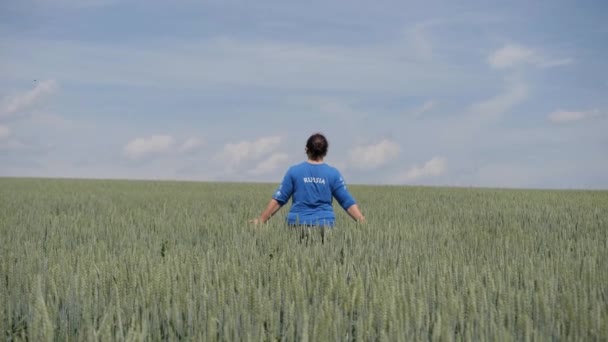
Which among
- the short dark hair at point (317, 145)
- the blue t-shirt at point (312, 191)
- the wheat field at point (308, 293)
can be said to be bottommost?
the wheat field at point (308, 293)

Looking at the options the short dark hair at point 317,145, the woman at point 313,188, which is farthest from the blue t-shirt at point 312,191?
the short dark hair at point 317,145

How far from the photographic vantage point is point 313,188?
6125mm

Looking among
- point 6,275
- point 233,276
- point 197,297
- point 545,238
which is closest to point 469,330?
point 197,297

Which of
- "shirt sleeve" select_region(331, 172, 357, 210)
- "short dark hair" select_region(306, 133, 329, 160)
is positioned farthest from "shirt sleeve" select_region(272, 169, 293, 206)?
"shirt sleeve" select_region(331, 172, 357, 210)

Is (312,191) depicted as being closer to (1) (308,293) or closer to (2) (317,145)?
(2) (317,145)

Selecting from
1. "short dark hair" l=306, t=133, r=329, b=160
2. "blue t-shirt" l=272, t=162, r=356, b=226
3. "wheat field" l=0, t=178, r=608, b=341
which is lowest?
"wheat field" l=0, t=178, r=608, b=341

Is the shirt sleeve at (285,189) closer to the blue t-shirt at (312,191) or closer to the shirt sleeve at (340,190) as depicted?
the blue t-shirt at (312,191)

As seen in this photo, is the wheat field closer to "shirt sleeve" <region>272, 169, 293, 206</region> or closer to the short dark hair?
"shirt sleeve" <region>272, 169, 293, 206</region>

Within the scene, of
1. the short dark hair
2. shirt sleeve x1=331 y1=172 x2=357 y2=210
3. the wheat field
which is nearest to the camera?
the wheat field

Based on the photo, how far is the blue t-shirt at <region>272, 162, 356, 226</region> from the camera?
612 centimetres

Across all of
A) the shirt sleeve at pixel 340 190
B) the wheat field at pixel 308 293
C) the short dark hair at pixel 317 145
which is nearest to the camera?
the wheat field at pixel 308 293

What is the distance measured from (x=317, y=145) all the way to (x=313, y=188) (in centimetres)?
42

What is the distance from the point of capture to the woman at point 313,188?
6.12m

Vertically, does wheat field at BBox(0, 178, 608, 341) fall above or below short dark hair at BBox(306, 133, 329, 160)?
below
